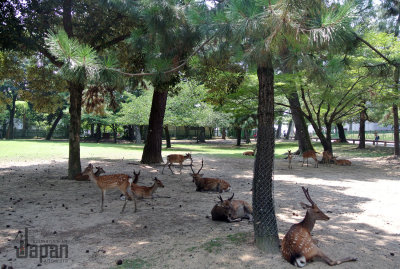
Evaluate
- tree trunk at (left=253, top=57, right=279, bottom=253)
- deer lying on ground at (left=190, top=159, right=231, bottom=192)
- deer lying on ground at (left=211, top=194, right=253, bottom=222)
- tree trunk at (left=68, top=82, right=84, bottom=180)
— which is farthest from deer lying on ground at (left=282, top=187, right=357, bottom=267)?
tree trunk at (left=68, top=82, right=84, bottom=180)

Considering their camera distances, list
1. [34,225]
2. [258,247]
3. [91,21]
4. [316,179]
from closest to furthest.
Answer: [258,247]
[34,225]
[91,21]
[316,179]

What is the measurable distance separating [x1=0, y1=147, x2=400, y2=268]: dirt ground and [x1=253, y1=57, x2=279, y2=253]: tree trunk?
221 mm

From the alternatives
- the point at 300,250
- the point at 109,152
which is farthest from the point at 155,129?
the point at 300,250

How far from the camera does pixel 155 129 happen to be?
1316cm

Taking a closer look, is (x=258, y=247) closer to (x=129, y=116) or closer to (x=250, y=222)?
(x=250, y=222)

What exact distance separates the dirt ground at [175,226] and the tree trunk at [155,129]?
3627mm

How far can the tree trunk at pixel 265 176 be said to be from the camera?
4051mm

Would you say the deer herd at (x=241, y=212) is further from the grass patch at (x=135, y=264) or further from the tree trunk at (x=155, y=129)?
the tree trunk at (x=155, y=129)

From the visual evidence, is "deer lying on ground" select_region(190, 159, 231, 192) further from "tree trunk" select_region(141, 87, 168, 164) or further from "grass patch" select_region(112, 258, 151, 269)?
"tree trunk" select_region(141, 87, 168, 164)

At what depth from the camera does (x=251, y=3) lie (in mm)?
3662

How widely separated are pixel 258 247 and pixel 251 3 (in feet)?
9.71

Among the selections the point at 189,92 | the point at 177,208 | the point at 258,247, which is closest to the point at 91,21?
the point at 177,208
